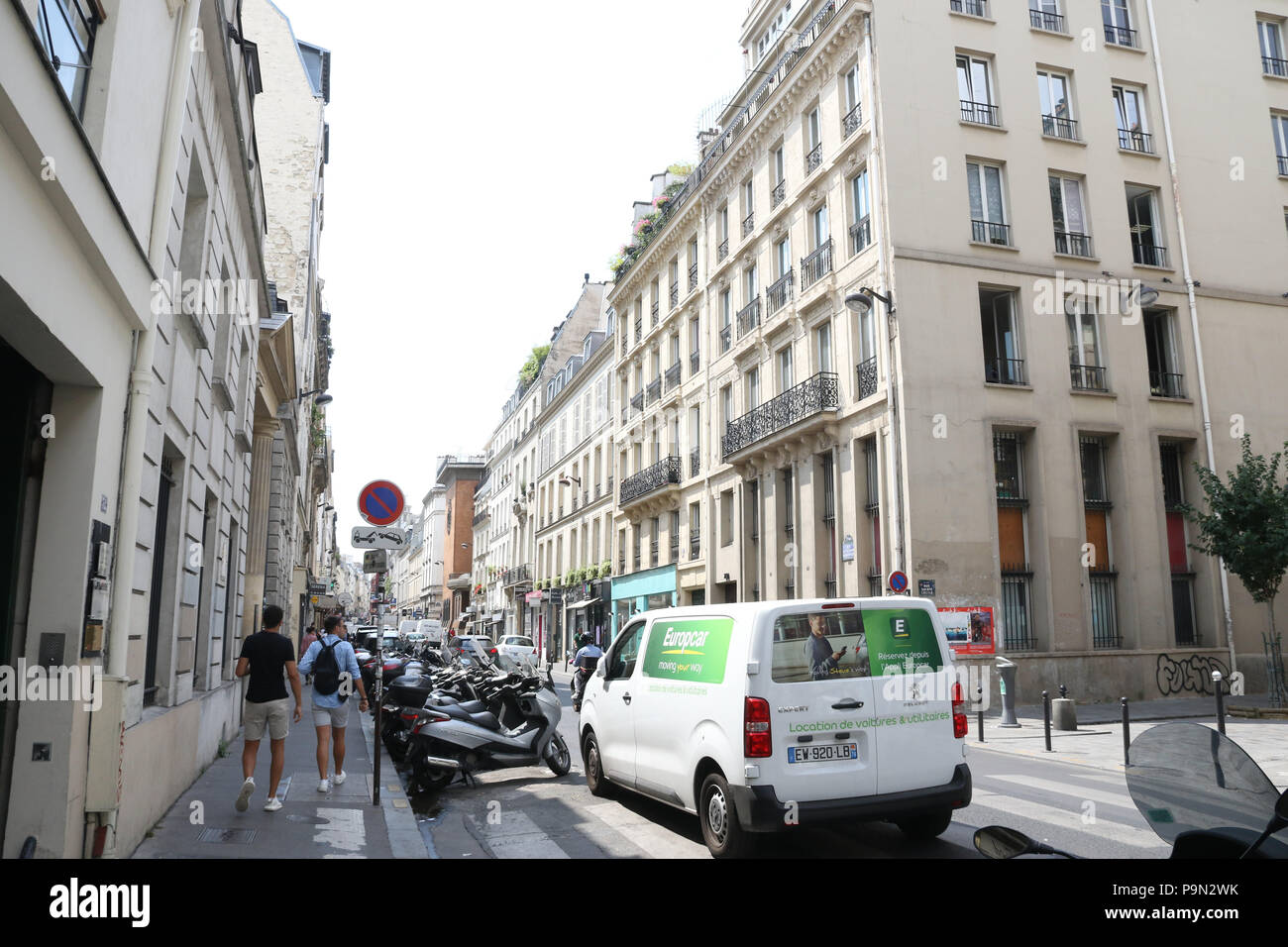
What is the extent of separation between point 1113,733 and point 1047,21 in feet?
60.8

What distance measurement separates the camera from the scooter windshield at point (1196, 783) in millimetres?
2338

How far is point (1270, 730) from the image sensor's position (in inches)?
582

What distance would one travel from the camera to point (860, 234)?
2177 centimetres

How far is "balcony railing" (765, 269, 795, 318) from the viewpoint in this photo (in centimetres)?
2477

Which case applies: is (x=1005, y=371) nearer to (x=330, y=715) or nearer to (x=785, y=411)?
(x=785, y=411)

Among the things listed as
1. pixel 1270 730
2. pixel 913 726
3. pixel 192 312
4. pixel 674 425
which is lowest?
pixel 1270 730

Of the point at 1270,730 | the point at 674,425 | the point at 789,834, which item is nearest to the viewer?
the point at 789,834

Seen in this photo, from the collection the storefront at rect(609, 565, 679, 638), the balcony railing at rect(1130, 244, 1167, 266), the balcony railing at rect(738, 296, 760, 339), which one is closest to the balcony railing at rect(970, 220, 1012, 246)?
the balcony railing at rect(1130, 244, 1167, 266)

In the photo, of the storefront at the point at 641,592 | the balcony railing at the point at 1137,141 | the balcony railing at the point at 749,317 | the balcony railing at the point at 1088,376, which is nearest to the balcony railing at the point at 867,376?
the balcony railing at the point at 1088,376
